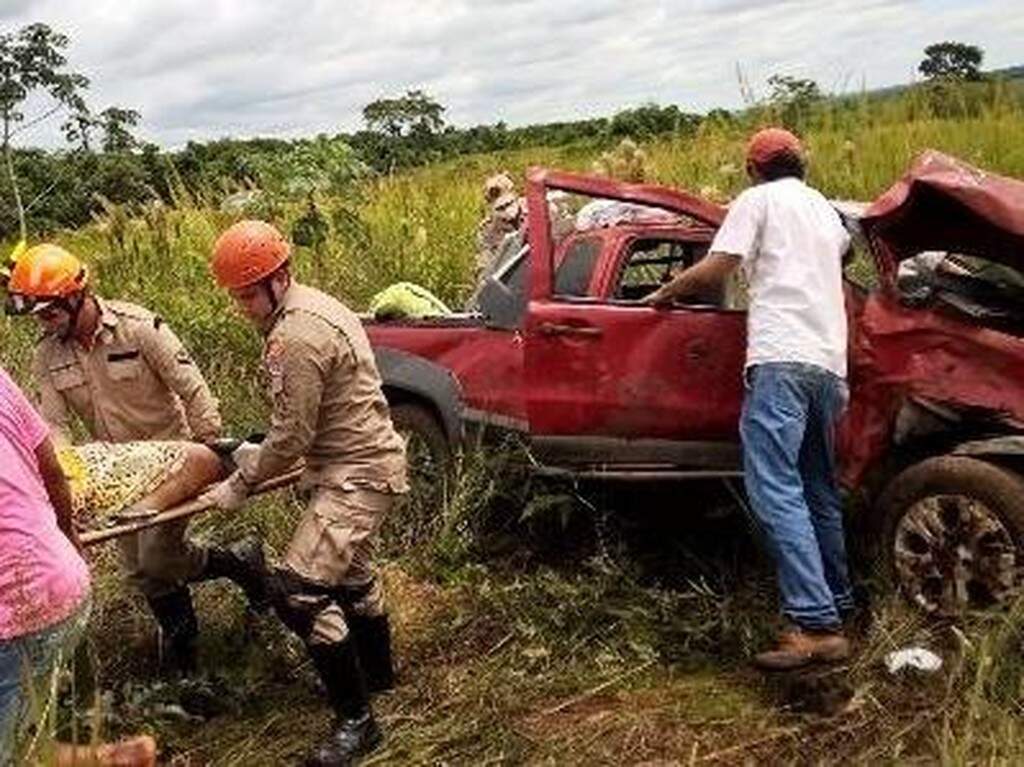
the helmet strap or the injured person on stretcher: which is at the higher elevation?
the helmet strap

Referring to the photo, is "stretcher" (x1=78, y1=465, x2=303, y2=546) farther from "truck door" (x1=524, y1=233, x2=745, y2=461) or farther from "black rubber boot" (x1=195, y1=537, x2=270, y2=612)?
"truck door" (x1=524, y1=233, x2=745, y2=461)

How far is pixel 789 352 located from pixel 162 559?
8.63 ft

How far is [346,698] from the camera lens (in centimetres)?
510

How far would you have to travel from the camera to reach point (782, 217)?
531 cm

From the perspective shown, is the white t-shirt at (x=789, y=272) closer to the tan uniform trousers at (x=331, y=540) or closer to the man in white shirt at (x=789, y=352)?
the man in white shirt at (x=789, y=352)

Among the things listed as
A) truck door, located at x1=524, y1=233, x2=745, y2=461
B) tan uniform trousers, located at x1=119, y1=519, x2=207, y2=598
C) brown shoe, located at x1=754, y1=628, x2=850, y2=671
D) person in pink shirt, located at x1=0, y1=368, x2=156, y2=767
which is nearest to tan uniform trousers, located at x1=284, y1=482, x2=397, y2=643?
tan uniform trousers, located at x1=119, y1=519, x2=207, y2=598

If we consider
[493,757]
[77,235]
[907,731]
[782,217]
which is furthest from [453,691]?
[77,235]

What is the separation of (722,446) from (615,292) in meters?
0.88

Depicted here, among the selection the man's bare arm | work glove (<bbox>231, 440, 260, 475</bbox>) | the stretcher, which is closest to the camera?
the stretcher

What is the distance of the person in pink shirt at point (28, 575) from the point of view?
351 centimetres

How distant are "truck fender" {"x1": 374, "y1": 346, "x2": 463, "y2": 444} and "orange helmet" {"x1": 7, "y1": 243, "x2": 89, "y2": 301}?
6.39ft

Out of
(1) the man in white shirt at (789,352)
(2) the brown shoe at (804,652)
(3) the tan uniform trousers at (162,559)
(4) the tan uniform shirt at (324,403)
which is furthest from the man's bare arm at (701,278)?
(3) the tan uniform trousers at (162,559)

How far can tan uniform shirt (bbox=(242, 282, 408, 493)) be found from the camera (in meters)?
4.91

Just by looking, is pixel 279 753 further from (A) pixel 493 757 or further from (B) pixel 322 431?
(B) pixel 322 431
